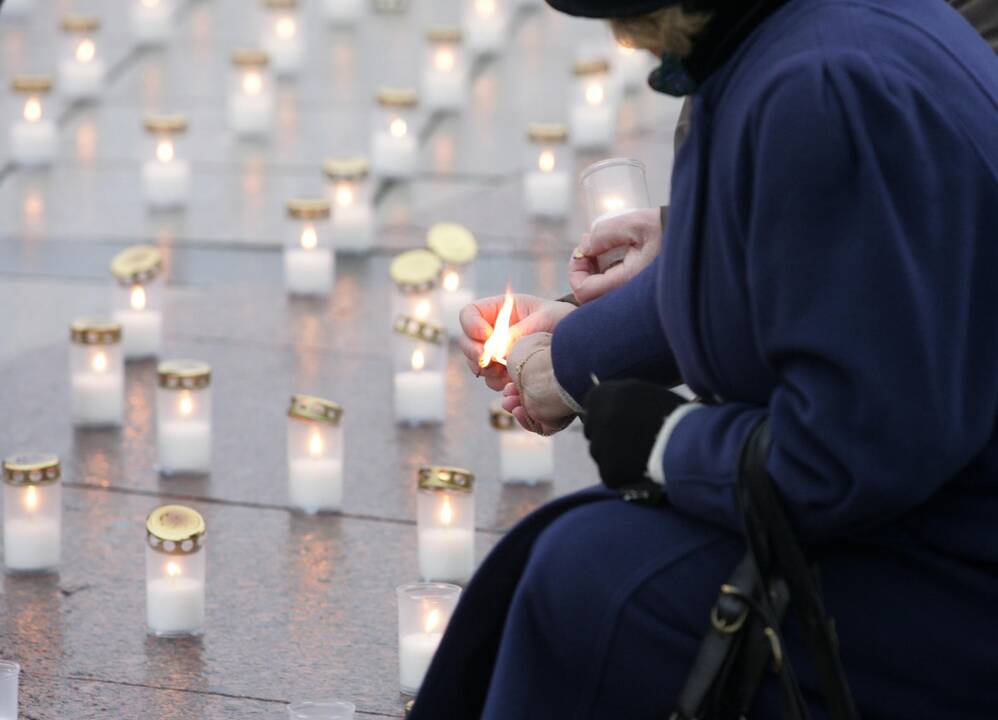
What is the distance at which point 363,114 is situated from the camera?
923 centimetres

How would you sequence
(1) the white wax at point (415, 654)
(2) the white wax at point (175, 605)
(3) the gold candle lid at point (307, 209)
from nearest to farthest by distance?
1. (1) the white wax at point (415, 654)
2. (2) the white wax at point (175, 605)
3. (3) the gold candle lid at point (307, 209)

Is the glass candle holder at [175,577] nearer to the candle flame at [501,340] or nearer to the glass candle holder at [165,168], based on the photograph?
the candle flame at [501,340]

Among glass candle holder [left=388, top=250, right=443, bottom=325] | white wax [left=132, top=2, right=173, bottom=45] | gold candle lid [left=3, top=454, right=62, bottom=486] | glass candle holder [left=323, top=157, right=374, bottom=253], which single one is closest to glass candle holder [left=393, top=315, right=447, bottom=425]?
glass candle holder [left=388, top=250, right=443, bottom=325]

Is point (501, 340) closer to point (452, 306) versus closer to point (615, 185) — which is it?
point (615, 185)

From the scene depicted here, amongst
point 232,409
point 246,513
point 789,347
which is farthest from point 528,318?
point 232,409

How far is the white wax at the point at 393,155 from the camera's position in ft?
27.2

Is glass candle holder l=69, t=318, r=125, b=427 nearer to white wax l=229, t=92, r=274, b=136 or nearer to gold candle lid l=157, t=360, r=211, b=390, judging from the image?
gold candle lid l=157, t=360, r=211, b=390

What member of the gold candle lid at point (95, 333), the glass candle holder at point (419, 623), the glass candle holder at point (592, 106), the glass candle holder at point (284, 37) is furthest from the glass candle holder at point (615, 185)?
the glass candle holder at point (284, 37)

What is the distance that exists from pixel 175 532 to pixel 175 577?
93 mm

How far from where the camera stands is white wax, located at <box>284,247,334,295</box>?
22.7ft

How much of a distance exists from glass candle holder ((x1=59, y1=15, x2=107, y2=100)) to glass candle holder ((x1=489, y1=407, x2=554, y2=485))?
4643 mm

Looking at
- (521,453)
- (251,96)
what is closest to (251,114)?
(251,96)

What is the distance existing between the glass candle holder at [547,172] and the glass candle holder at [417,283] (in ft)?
5.44

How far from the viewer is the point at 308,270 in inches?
273
